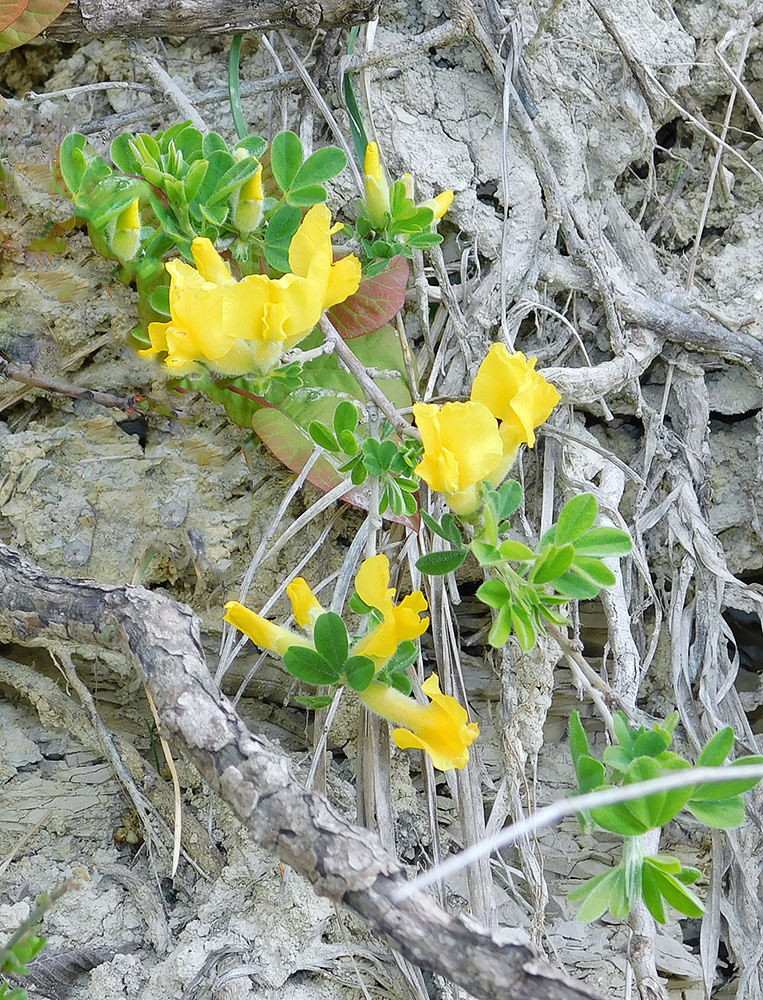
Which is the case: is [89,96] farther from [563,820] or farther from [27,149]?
[563,820]

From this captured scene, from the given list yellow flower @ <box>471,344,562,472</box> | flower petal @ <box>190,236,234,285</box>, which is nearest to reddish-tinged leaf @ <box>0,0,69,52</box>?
flower petal @ <box>190,236,234,285</box>

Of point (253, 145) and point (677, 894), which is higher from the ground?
point (253, 145)

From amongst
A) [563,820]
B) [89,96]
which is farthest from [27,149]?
[563,820]

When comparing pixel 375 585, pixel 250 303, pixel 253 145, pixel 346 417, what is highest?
pixel 253 145

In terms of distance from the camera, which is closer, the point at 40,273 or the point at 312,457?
the point at 312,457

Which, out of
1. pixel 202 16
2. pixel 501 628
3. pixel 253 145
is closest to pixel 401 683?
pixel 501 628

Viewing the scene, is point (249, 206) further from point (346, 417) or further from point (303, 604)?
point (303, 604)

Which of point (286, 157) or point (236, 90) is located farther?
point (236, 90)
